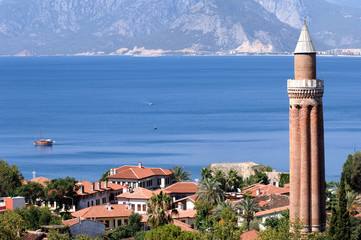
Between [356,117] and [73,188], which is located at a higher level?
[356,117]

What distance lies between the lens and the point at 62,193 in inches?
2408

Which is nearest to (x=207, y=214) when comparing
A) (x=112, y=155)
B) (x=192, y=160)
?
(x=192, y=160)

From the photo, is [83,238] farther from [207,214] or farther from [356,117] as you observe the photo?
[356,117]

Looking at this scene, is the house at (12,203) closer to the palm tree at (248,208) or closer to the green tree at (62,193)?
the green tree at (62,193)

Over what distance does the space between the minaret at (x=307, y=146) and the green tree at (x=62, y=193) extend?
84.3 feet

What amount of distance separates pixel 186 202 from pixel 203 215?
26.9 feet

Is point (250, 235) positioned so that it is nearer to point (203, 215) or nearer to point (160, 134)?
point (203, 215)

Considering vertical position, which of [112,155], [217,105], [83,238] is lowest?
[83,238]

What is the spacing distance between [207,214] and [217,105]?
135 m

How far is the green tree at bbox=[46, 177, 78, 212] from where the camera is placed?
60406 mm

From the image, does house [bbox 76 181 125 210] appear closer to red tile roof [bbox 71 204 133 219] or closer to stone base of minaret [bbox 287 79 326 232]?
red tile roof [bbox 71 204 133 219]

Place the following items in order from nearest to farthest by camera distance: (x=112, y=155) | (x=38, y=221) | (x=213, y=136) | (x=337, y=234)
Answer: (x=337, y=234) → (x=38, y=221) → (x=112, y=155) → (x=213, y=136)

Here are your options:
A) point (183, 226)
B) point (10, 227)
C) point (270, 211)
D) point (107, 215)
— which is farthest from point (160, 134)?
point (10, 227)

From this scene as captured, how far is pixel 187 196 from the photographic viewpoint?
66500 millimetres
